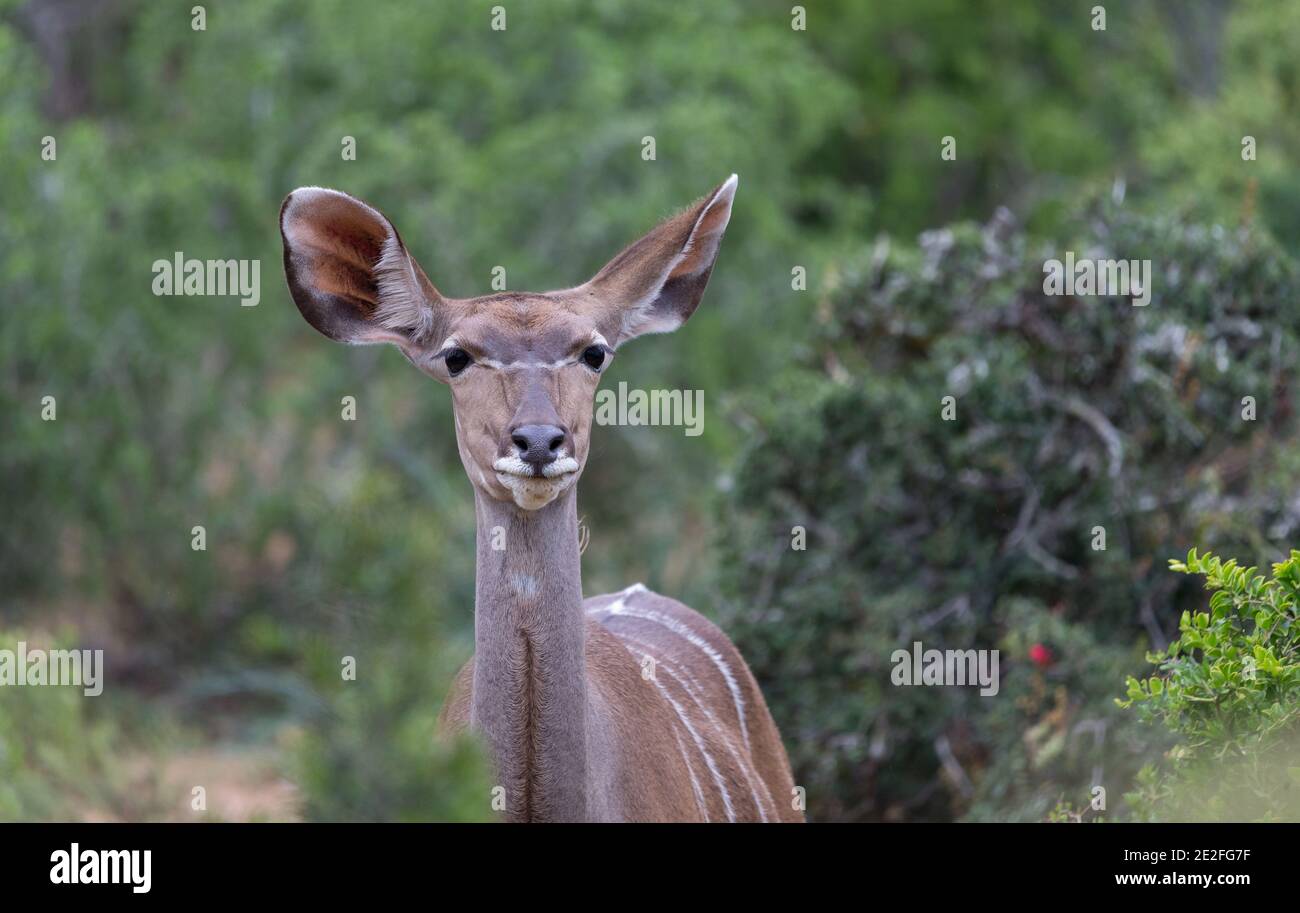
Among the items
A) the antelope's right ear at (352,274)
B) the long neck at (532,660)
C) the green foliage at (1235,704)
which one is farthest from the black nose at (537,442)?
the green foliage at (1235,704)

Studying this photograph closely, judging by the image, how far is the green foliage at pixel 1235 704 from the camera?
3701 mm

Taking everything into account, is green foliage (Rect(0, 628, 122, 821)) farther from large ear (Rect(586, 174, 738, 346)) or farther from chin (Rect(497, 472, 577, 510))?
large ear (Rect(586, 174, 738, 346))

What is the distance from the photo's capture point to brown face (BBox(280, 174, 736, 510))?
13.7 feet

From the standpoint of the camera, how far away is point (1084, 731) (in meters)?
6.27

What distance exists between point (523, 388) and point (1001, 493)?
336 cm

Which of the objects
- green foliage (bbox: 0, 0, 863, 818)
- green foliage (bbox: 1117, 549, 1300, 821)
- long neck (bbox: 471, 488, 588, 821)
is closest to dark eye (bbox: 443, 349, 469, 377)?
long neck (bbox: 471, 488, 588, 821)

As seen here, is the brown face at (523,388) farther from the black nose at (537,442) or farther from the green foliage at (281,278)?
the green foliage at (281,278)

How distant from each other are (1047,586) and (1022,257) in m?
1.35

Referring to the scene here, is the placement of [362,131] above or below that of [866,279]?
above

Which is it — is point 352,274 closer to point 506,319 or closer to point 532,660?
point 506,319

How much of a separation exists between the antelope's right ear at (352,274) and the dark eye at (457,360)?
5.7 inches

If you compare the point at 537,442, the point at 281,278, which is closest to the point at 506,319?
the point at 537,442

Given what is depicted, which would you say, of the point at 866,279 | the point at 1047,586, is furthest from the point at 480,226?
the point at 1047,586
